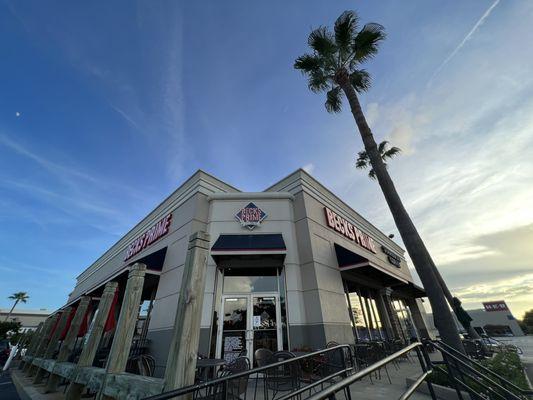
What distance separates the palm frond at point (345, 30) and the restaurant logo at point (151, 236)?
11.3m

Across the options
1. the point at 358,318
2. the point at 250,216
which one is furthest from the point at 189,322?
the point at 358,318

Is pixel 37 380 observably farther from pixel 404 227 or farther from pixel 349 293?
pixel 404 227

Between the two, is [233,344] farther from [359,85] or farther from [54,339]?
[359,85]

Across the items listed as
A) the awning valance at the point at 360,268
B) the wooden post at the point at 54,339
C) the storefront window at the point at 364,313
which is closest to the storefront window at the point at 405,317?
the awning valance at the point at 360,268

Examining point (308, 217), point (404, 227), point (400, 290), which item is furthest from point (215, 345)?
point (400, 290)

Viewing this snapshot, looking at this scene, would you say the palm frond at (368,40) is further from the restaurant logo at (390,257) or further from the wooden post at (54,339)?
the wooden post at (54,339)

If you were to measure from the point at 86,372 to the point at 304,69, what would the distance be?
43.5ft

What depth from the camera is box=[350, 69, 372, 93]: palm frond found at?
11383 millimetres

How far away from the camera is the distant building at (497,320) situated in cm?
4288

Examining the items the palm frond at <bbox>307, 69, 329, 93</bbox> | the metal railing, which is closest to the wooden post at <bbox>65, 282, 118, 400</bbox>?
the metal railing

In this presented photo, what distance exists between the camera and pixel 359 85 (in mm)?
11680

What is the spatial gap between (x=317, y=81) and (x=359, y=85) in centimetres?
213

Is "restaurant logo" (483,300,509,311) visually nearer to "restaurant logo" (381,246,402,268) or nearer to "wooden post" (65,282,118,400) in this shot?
"restaurant logo" (381,246,402,268)

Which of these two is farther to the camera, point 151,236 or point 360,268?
point 151,236
